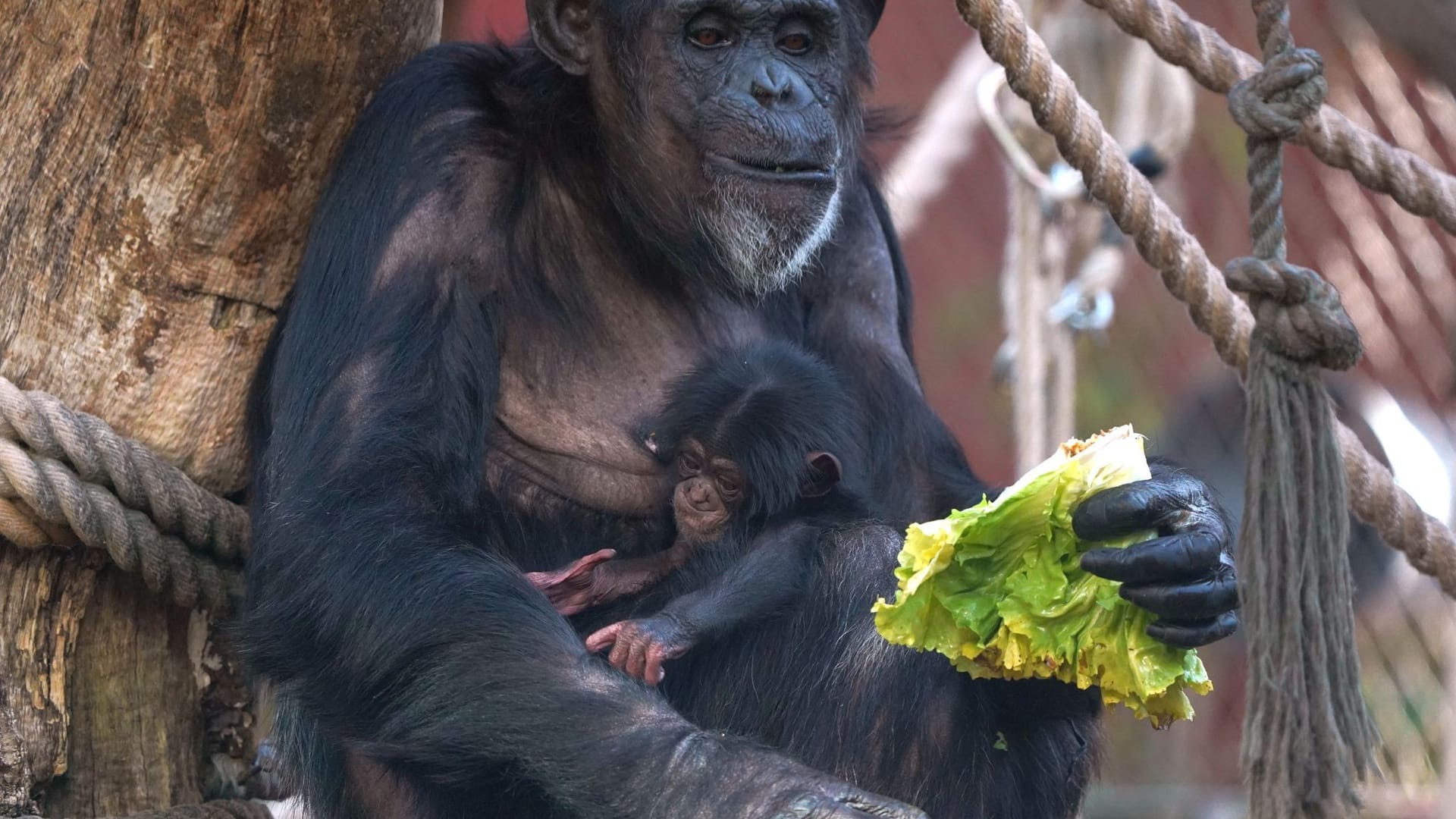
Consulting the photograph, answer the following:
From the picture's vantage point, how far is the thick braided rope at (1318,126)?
3271mm

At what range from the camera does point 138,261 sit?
3230 millimetres

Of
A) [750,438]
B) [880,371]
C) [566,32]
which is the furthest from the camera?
[880,371]

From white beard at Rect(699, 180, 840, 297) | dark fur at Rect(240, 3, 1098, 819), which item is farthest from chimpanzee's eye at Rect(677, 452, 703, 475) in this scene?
white beard at Rect(699, 180, 840, 297)

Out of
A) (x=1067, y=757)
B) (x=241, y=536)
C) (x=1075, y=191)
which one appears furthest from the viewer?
(x=1075, y=191)

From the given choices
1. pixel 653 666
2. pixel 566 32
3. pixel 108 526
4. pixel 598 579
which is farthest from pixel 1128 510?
pixel 108 526

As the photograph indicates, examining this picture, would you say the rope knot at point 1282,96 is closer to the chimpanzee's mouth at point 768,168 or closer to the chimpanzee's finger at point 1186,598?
the chimpanzee's finger at point 1186,598

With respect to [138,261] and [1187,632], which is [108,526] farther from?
[1187,632]

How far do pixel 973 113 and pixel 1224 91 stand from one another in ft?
11.4

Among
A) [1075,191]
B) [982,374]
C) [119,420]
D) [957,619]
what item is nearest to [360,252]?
[119,420]

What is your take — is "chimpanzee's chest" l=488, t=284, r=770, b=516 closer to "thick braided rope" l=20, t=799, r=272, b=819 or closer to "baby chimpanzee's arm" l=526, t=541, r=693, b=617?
"baby chimpanzee's arm" l=526, t=541, r=693, b=617

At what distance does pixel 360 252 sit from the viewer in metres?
3.07

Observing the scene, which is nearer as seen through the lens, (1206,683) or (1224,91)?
(1206,683)

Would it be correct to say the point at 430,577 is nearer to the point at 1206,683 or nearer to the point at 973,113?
the point at 1206,683

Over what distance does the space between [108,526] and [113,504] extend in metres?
0.05
